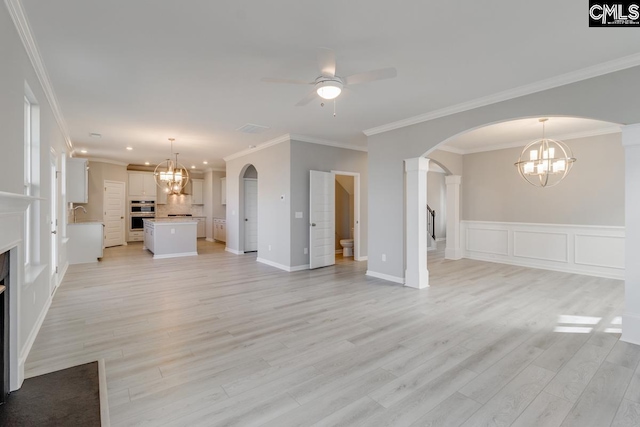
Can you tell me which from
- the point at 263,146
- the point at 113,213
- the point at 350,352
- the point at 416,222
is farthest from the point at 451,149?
the point at 113,213

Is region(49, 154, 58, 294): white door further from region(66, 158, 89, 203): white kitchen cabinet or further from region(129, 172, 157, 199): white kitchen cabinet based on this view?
region(129, 172, 157, 199): white kitchen cabinet

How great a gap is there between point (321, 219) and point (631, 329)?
4785 millimetres

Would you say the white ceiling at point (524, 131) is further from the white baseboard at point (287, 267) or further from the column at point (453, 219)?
the white baseboard at point (287, 267)

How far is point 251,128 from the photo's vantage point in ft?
18.1

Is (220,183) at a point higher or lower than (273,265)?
higher

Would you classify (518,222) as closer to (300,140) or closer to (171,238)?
(300,140)

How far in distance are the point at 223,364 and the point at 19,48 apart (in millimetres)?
3080

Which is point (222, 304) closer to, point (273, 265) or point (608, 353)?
point (273, 265)

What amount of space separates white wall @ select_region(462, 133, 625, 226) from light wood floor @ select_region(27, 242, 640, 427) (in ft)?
5.36

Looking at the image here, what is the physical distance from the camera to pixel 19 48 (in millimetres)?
2428

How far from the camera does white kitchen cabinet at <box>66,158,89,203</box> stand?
6529 mm

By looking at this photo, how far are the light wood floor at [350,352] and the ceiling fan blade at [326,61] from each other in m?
2.53

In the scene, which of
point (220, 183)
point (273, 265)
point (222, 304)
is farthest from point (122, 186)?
point (222, 304)

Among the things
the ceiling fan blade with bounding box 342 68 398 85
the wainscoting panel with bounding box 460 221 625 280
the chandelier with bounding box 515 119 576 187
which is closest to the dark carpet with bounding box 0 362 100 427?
the ceiling fan blade with bounding box 342 68 398 85
